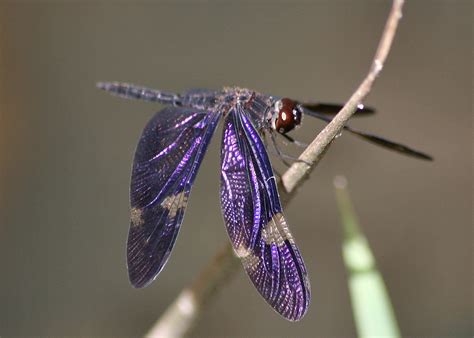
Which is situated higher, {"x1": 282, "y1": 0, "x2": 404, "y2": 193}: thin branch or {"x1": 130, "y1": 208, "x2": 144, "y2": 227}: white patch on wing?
{"x1": 282, "y1": 0, "x2": 404, "y2": 193}: thin branch

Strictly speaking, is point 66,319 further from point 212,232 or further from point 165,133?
point 165,133

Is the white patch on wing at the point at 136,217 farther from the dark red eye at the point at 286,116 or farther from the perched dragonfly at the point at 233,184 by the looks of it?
the dark red eye at the point at 286,116

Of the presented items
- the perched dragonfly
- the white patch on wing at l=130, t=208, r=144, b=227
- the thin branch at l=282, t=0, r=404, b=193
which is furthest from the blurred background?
the thin branch at l=282, t=0, r=404, b=193

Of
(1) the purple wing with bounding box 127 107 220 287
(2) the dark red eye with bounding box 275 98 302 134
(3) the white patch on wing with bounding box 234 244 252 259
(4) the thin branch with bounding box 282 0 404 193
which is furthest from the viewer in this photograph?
(2) the dark red eye with bounding box 275 98 302 134

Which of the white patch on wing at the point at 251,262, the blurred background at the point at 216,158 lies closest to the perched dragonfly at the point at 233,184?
the white patch on wing at the point at 251,262

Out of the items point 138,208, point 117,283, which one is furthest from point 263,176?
point 117,283

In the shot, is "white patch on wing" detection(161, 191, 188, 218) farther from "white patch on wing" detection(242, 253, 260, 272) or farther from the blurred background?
the blurred background

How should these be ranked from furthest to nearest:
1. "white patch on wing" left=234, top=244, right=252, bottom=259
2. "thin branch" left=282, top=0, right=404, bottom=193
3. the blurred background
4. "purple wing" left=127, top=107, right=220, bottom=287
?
the blurred background, "purple wing" left=127, top=107, right=220, bottom=287, "white patch on wing" left=234, top=244, right=252, bottom=259, "thin branch" left=282, top=0, right=404, bottom=193
